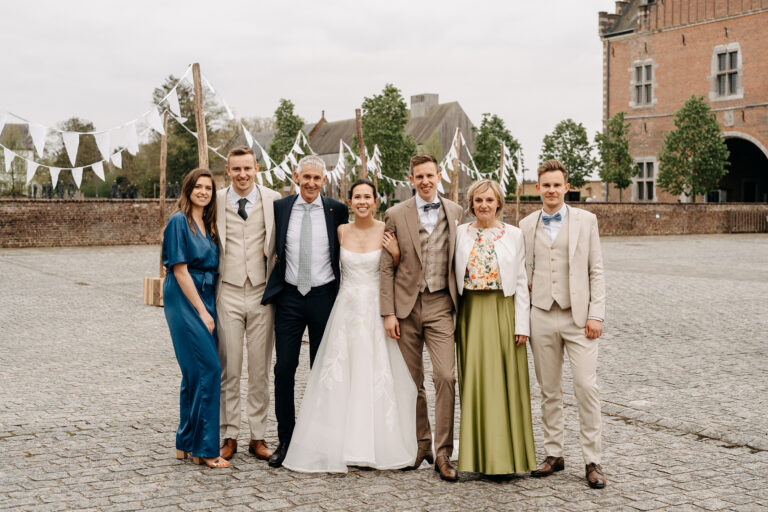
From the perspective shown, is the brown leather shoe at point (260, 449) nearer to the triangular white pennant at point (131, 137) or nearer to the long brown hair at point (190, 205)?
the long brown hair at point (190, 205)

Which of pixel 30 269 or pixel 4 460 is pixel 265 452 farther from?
pixel 30 269

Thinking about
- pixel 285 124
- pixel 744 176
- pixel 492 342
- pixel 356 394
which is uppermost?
pixel 285 124

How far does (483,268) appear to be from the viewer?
4.64m

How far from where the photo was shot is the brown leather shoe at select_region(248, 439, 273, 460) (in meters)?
5.01

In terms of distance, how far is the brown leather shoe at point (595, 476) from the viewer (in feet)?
14.4

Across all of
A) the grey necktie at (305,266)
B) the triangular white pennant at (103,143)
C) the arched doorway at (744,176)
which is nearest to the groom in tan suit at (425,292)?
the grey necktie at (305,266)

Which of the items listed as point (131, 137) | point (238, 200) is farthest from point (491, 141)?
point (238, 200)

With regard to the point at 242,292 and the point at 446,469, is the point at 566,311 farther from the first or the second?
the point at 242,292

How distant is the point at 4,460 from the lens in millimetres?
4906

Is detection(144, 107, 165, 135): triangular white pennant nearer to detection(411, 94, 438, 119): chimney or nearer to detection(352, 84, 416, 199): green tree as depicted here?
detection(352, 84, 416, 199): green tree

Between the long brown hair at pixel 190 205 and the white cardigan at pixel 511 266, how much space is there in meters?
1.57

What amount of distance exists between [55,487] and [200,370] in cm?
103

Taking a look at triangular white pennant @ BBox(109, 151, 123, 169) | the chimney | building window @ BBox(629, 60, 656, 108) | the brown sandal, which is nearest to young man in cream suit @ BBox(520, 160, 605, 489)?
the brown sandal

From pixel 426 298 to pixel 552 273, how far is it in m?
0.77
